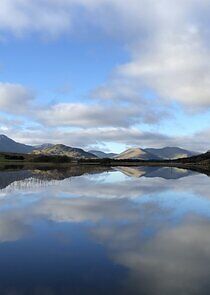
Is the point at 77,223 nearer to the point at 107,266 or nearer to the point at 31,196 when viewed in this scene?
the point at 107,266

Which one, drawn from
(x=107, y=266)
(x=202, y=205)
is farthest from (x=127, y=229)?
(x=202, y=205)

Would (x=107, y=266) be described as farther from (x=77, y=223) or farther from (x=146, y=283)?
(x=77, y=223)

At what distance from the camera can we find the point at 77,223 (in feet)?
85.3

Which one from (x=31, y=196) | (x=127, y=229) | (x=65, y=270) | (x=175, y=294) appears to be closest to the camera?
(x=175, y=294)

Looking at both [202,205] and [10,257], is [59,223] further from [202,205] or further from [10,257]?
[202,205]

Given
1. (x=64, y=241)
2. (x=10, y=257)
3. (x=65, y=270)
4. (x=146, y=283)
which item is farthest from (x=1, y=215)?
(x=146, y=283)

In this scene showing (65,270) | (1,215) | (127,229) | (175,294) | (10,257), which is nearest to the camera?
(175,294)

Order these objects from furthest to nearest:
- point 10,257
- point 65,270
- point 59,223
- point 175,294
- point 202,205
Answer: point 202,205 → point 59,223 → point 10,257 → point 65,270 → point 175,294

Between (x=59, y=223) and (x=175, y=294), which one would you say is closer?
(x=175, y=294)

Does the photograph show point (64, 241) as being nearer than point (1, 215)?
Yes

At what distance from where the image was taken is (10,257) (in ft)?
55.0

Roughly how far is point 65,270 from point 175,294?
4.59m

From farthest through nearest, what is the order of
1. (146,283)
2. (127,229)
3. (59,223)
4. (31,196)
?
(31,196) < (59,223) < (127,229) < (146,283)

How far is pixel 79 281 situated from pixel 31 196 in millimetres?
29642
